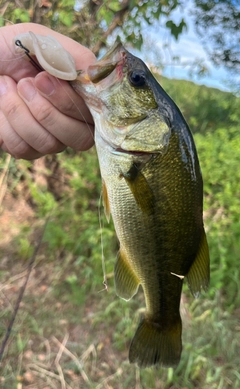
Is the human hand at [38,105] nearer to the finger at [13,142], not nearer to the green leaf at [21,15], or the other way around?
the finger at [13,142]

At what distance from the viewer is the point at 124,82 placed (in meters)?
1.23

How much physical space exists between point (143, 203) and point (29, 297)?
7.55 feet

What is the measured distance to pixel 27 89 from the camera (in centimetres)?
133

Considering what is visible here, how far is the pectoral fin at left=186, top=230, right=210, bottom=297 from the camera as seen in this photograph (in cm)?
135

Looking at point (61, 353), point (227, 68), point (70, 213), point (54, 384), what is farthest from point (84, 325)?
point (227, 68)

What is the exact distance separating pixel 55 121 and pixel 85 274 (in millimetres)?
2179

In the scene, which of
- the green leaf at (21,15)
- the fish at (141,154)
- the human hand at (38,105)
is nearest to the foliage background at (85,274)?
the green leaf at (21,15)

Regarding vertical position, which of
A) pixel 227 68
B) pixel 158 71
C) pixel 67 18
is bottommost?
pixel 227 68

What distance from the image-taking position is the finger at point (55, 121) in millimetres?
1334

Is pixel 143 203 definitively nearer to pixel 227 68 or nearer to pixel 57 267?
pixel 57 267

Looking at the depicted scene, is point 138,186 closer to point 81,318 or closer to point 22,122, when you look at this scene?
point 22,122

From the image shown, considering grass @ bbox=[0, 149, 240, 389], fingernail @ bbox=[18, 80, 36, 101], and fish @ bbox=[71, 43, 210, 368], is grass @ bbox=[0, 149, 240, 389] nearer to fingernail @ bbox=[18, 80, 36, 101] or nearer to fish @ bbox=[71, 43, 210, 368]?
fish @ bbox=[71, 43, 210, 368]

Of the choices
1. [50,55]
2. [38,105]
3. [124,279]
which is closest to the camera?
[50,55]

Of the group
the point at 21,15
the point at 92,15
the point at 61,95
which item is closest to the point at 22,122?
the point at 61,95
